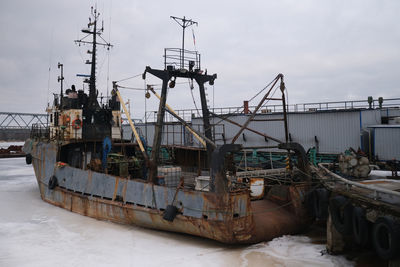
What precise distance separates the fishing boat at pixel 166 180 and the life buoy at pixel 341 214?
→ 1.74 metres

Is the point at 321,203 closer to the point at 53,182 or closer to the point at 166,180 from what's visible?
the point at 166,180

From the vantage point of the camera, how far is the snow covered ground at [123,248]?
8.02 m

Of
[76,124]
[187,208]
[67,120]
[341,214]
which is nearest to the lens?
[341,214]

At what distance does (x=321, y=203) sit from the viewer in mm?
9148

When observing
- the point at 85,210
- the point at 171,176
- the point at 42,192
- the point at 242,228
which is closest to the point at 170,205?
the point at 242,228

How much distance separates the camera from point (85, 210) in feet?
41.4

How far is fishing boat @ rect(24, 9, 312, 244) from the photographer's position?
28.6 ft

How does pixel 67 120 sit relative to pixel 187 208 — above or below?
above

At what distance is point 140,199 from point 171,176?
94.8 inches

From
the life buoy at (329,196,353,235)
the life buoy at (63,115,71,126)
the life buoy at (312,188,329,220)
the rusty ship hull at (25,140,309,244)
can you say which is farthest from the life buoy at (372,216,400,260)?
the life buoy at (63,115,71,126)

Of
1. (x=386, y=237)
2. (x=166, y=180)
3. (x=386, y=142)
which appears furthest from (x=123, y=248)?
(x=386, y=142)

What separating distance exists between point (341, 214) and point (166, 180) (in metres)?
6.96

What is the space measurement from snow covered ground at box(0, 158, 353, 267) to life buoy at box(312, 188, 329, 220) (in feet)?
3.07

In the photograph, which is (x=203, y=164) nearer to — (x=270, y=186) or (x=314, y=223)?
(x=270, y=186)
